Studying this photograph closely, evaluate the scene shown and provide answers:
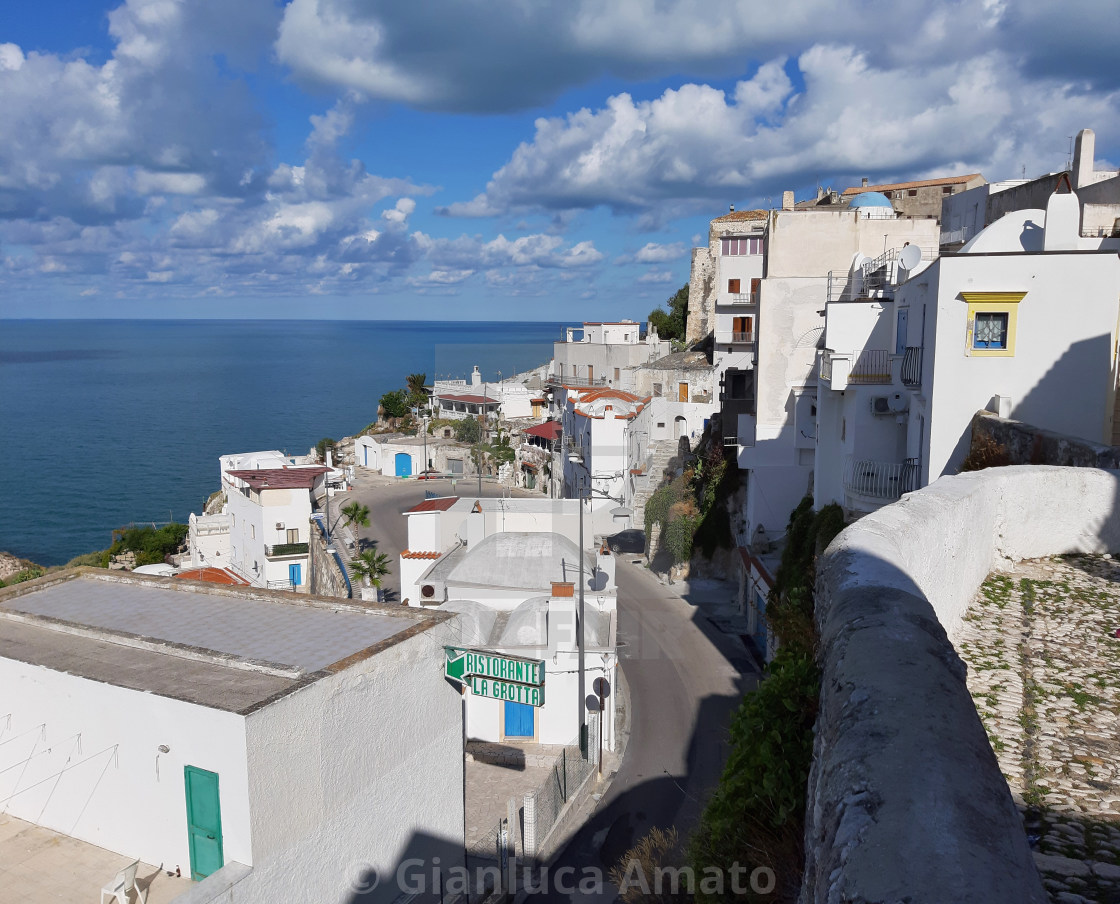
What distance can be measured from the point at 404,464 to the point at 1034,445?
51.4 metres

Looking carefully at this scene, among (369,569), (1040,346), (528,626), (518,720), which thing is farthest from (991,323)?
(369,569)

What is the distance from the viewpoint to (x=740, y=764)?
552cm

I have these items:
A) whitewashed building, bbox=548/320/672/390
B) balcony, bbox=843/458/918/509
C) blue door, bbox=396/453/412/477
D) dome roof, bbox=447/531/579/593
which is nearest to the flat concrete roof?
dome roof, bbox=447/531/579/593

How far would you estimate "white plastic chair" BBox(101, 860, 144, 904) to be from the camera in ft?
27.9

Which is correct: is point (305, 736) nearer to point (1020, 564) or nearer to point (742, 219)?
point (1020, 564)

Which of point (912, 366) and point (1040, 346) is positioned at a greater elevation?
point (1040, 346)

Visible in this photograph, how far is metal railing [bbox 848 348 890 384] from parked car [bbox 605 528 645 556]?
20386mm

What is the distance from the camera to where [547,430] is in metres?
54.6

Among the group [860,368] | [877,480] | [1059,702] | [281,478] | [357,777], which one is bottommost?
[281,478]

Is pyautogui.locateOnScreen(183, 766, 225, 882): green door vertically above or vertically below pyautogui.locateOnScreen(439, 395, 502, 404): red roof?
below

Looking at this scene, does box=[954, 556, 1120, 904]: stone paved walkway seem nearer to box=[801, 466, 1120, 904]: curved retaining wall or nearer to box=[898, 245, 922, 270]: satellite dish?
box=[801, 466, 1120, 904]: curved retaining wall

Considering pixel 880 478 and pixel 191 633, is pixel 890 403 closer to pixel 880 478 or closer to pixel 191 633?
pixel 880 478

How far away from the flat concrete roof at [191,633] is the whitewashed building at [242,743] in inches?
1.6

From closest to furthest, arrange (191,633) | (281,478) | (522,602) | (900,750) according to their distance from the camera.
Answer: (900,750), (191,633), (522,602), (281,478)
